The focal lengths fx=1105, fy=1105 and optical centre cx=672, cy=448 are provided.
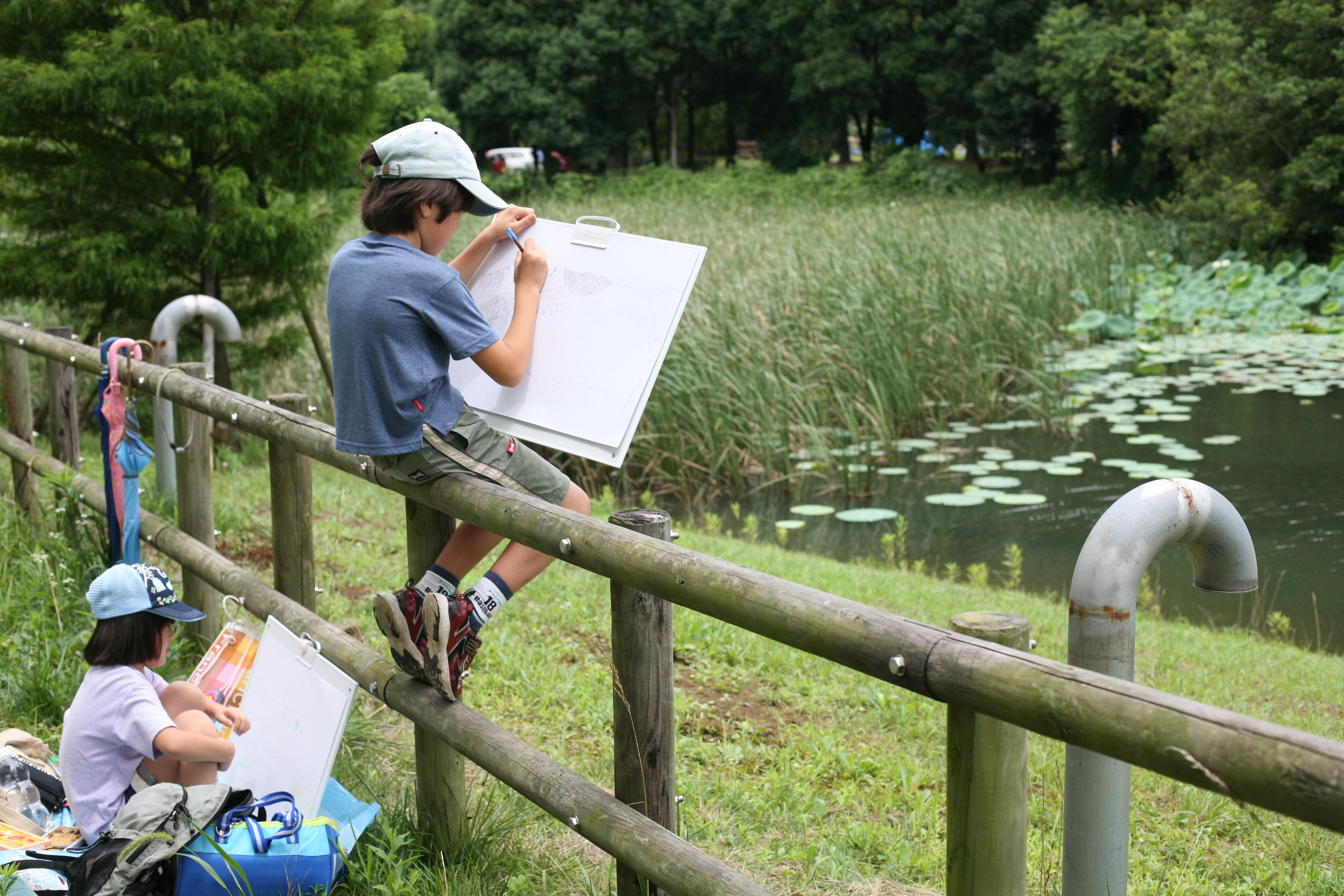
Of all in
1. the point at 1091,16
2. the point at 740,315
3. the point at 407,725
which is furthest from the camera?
the point at 1091,16

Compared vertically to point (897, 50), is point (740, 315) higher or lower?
lower

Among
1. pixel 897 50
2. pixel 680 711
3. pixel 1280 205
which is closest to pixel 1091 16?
pixel 897 50

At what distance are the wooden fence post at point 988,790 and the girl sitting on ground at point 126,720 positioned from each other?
183 cm

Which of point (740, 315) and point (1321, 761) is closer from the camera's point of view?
point (1321, 761)

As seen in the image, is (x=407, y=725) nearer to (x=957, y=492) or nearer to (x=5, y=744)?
(x=5, y=744)

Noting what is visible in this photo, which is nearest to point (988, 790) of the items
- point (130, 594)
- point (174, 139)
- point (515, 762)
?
point (515, 762)

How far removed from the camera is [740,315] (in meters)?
8.95

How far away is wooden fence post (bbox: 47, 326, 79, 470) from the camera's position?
5.17m

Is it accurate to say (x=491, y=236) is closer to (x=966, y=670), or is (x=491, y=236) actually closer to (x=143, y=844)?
(x=143, y=844)

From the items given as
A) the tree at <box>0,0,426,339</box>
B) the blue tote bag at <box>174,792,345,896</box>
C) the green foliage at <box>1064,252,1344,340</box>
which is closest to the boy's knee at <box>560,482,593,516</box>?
the blue tote bag at <box>174,792,345,896</box>

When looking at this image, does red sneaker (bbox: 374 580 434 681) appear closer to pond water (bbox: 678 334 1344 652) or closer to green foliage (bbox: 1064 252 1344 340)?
pond water (bbox: 678 334 1344 652)

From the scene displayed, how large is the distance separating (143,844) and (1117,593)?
2.02 metres

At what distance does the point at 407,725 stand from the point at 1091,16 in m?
24.6

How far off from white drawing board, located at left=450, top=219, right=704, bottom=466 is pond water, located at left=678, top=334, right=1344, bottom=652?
150 inches
